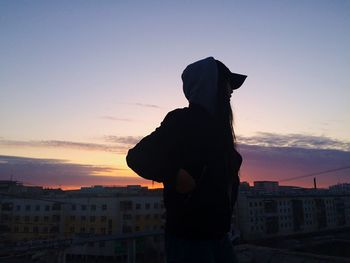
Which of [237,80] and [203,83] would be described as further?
[237,80]

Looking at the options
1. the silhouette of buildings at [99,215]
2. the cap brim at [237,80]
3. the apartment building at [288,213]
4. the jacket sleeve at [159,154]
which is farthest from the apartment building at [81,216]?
the jacket sleeve at [159,154]

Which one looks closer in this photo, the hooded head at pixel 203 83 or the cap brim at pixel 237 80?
the hooded head at pixel 203 83

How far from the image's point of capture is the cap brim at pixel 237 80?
5.77ft

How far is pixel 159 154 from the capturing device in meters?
1.37

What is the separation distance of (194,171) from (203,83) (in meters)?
0.43

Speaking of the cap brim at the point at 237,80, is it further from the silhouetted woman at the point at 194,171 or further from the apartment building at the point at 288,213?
the apartment building at the point at 288,213

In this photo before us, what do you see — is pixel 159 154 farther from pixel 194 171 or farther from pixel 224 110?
pixel 224 110

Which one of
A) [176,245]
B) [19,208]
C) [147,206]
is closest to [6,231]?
[19,208]

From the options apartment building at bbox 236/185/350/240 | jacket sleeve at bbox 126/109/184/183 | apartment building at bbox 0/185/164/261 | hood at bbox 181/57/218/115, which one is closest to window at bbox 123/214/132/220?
apartment building at bbox 0/185/164/261

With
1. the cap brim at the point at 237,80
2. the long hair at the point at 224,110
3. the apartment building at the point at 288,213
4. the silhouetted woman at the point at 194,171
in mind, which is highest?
the cap brim at the point at 237,80

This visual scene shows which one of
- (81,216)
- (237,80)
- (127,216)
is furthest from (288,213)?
(237,80)

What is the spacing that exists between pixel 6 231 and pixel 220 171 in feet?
201

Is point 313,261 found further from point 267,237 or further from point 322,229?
point 322,229

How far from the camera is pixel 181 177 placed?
4.36 feet
